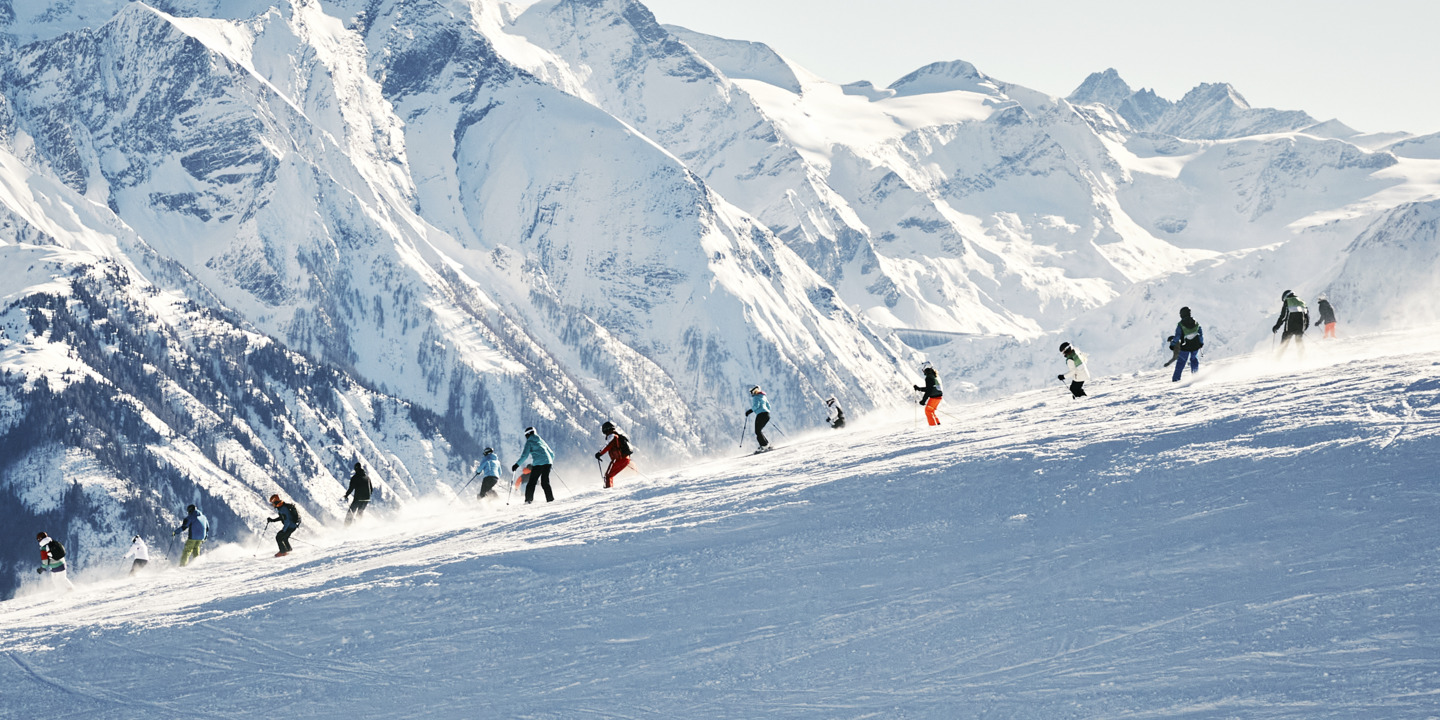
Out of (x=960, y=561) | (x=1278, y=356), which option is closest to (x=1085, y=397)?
(x=1278, y=356)

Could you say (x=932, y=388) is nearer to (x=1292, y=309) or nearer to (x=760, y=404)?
(x=760, y=404)

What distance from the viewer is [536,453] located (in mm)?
33969

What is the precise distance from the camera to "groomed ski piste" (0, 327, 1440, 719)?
17.3 m

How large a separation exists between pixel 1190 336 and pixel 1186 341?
187 mm

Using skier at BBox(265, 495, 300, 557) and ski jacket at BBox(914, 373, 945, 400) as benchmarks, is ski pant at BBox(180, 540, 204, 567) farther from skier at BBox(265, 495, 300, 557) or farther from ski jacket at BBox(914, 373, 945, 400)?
ski jacket at BBox(914, 373, 945, 400)

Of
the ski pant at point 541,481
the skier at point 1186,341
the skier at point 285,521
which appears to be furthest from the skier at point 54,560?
the skier at point 1186,341

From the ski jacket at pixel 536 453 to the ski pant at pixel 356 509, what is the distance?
18.3ft

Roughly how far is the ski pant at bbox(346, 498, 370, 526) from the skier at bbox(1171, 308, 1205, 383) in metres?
21.9

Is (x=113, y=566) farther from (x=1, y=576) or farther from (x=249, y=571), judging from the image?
(x=249, y=571)

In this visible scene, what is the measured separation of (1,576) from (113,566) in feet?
37.8

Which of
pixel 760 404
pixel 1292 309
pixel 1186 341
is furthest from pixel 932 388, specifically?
pixel 1292 309

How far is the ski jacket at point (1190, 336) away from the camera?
34.5 m

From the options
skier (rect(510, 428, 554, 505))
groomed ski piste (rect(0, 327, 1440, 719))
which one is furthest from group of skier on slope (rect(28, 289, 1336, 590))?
groomed ski piste (rect(0, 327, 1440, 719))

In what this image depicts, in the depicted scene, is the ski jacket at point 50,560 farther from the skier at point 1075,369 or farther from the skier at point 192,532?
the skier at point 1075,369
